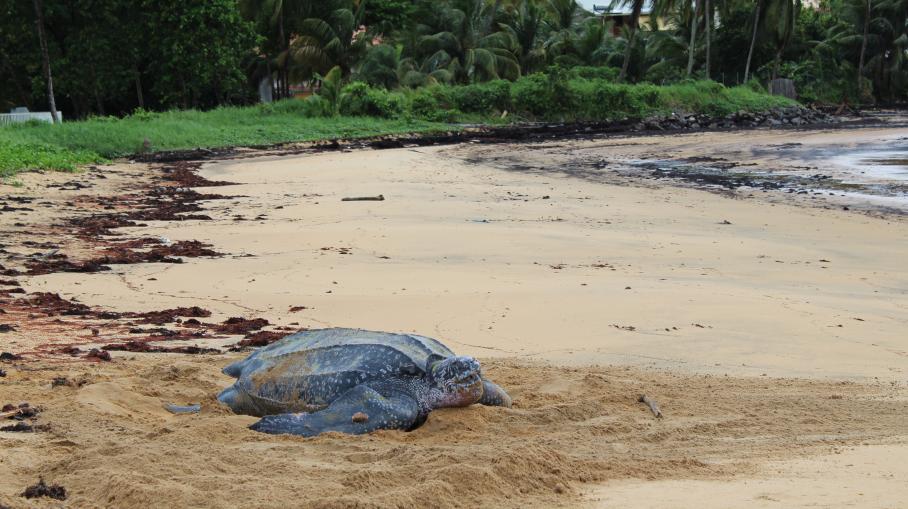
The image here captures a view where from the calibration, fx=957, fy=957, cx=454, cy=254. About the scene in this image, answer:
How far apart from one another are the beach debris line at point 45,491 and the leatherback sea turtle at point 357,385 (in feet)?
3.69

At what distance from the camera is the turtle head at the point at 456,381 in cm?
450

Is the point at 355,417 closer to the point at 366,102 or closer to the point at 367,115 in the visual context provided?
the point at 367,115

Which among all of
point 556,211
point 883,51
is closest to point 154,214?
point 556,211

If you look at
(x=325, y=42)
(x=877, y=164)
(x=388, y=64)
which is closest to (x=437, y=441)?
(x=877, y=164)

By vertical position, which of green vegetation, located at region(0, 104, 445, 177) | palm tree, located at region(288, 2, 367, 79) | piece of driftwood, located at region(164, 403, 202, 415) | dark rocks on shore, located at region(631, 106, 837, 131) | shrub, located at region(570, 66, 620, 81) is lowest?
dark rocks on shore, located at region(631, 106, 837, 131)

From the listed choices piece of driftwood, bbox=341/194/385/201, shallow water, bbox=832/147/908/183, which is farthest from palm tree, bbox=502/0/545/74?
piece of driftwood, bbox=341/194/385/201

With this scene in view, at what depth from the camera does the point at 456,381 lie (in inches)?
177

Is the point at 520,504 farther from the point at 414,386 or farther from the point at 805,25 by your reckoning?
the point at 805,25

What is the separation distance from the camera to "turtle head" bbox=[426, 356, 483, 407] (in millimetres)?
A: 4504

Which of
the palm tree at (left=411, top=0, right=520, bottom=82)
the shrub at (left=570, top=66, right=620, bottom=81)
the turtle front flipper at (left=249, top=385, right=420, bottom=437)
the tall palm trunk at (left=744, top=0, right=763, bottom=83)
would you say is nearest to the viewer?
the turtle front flipper at (left=249, top=385, right=420, bottom=437)

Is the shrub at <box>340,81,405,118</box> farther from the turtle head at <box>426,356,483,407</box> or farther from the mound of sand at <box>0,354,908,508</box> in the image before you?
the turtle head at <box>426,356,483,407</box>

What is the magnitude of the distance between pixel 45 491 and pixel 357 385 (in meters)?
1.61

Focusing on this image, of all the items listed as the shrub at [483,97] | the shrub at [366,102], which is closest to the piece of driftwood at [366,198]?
the shrub at [366,102]

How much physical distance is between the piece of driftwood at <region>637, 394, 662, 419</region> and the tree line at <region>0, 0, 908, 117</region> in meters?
28.3
